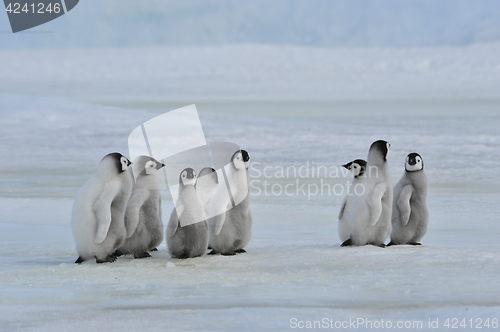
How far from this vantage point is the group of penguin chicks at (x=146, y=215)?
4145 millimetres

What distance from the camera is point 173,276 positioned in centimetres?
370

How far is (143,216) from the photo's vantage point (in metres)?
4.44

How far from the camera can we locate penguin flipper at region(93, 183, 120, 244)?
4078 mm

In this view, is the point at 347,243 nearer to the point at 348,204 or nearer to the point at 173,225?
the point at 348,204

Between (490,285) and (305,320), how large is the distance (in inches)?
44.4

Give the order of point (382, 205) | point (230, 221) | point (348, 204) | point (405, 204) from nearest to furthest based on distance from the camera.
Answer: point (230, 221) → point (382, 205) → point (405, 204) → point (348, 204)

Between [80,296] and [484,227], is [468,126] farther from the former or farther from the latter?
[80,296]

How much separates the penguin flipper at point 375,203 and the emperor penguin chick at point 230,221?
2.65ft

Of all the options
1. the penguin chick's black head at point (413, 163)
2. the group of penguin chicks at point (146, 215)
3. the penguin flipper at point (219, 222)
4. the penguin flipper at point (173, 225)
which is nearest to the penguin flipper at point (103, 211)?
the group of penguin chicks at point (146, 215)

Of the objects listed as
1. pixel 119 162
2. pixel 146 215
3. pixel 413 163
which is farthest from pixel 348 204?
pixel 119 162

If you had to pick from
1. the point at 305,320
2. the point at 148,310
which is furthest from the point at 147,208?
the point at 305,320

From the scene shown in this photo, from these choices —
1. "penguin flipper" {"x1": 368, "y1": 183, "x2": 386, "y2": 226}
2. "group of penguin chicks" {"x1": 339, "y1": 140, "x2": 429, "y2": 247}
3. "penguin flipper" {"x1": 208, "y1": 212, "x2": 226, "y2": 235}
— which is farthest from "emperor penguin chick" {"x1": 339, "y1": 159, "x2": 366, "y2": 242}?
"penguin flipper" {"x1": 208, "y1": 212, "x2": 226, "y2": 235}

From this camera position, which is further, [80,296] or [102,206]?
[102,206]

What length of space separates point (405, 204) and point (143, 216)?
1780 millimetres
